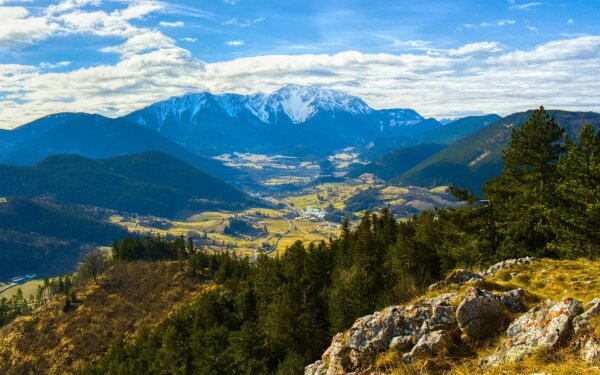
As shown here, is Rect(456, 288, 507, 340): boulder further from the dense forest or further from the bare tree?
the bare tree

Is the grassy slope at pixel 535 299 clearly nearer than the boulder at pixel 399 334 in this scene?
Yes

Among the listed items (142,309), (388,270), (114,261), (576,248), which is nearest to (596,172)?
(576,248)

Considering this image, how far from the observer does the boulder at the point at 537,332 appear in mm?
17891

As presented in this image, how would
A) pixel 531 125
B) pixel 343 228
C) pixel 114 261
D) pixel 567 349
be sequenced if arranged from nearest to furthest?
pixel 567 349 < pixel 531 125 < pixel 343 228 < pixel 114 261

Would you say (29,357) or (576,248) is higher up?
(576,248)

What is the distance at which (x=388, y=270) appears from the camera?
7781 centimetres

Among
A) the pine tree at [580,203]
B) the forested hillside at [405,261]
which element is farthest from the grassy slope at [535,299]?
the forested hillside at [405,261]

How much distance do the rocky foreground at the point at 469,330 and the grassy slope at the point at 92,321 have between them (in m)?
117

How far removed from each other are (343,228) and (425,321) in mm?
92417

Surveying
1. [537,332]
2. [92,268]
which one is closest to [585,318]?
[537,332]

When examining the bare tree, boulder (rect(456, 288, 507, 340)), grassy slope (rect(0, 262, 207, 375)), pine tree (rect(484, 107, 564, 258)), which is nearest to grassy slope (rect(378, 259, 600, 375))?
boulder (rect(456, 288, 507, 340))

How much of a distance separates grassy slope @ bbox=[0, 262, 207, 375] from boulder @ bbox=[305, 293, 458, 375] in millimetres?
116387

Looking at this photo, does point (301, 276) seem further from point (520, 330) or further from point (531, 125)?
point (520, 330)

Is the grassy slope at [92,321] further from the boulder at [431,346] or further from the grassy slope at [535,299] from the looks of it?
the boulder at [431,346]
